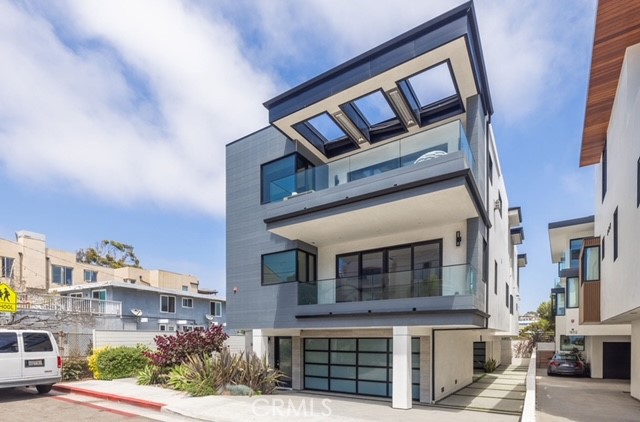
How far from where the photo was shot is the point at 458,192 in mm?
10164

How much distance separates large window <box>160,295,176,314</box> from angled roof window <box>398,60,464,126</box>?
2197cm

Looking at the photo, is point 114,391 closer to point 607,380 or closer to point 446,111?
point 446,111

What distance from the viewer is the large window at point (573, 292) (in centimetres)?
2279

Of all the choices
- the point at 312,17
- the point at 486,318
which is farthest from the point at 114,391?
the point at 312,17

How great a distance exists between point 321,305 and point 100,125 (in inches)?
390

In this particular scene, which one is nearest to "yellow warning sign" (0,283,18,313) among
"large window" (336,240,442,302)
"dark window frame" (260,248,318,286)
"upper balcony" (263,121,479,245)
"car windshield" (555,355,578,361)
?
"dark window frame" (260,248,318,286)

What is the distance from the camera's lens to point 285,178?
14102 mm

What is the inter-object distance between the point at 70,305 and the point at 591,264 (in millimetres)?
25815

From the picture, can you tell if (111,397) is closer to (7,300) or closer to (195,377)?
(195,377)

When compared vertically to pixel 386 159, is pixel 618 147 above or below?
above

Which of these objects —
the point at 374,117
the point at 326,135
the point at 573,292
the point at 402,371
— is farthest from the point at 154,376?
the point at 573,292

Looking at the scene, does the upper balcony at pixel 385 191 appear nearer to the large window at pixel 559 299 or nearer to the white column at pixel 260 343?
the white column at pixel 260 343

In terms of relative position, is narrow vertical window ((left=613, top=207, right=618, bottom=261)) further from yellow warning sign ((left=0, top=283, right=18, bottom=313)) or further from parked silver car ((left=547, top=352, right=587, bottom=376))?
yellow warning sign ((left=0, top=283, right=18, bottom=313))

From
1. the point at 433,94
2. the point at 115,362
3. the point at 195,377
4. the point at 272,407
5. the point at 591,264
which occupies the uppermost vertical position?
the point at 433,94
